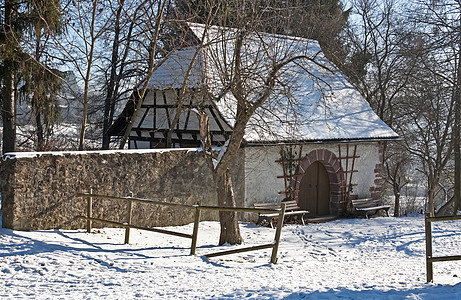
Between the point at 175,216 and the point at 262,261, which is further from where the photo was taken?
the point at 175,216

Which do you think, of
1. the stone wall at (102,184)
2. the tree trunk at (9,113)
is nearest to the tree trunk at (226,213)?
the stone wall at (102,184)

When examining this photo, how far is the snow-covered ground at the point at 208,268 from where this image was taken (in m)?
6.28

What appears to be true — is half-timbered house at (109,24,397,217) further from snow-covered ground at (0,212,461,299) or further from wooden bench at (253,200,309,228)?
snow-covered ground at (0,212,461,299)

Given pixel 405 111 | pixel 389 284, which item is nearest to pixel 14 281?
pixel 389 284

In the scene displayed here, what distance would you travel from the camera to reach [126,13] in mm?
12680

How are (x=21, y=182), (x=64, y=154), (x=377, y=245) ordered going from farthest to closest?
(x=377, y=245)
(x=64, y=154)
(x=21, y=182)

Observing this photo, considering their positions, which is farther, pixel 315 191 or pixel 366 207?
pixel 366 207

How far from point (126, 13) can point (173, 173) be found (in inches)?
170

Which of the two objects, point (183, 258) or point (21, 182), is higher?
point (21, 182)

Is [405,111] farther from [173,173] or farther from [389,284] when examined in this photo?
[389,284]

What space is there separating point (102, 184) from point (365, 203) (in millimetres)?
8838

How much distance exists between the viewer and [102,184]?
1046 cm

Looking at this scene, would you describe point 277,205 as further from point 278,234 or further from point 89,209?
point 89,209

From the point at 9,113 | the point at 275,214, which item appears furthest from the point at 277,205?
the point at 9,113
